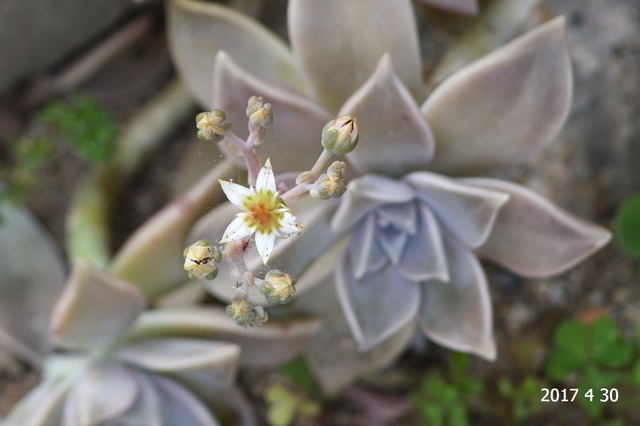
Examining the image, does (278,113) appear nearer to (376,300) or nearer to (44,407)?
(376,300)

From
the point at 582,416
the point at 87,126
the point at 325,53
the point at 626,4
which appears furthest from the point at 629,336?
the point at 87,126

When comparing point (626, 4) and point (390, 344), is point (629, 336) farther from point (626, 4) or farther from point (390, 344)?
point (626, 4)

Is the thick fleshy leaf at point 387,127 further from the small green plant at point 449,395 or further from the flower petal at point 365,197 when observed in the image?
the small green plant at point 449,395

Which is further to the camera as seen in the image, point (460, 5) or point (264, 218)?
point (460, 5)

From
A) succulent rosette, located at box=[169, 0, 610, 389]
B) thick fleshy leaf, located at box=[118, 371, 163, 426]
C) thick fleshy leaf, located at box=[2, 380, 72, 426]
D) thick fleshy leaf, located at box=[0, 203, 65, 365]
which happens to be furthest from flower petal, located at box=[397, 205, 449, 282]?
thick fleshy leaf, located at box=[0, 203, 65, 365]

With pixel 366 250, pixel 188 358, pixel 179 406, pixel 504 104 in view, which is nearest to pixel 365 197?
pixel 366 250

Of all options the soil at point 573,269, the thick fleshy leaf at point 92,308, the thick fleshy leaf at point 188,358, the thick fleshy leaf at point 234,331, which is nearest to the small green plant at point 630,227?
the soil at point 573,269
